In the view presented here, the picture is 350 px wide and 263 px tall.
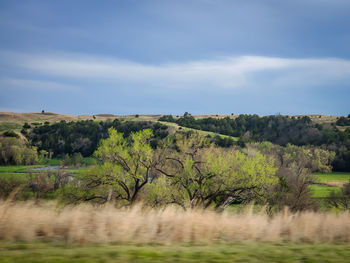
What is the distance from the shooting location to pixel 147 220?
332 inches

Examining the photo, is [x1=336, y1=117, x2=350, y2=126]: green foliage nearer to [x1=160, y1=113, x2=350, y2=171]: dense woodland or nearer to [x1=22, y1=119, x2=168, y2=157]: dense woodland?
[x1=160, y1=113, x2=350, y2=171]: dense woodland

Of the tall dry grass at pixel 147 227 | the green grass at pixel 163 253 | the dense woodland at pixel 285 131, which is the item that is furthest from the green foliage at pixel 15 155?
the green grass at pixel 163 253

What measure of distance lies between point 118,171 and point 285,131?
127099 mm

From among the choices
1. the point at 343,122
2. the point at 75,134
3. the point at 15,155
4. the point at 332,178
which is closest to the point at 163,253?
the point at 332,178

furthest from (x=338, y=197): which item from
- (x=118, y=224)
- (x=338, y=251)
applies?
(x=118, y=224)

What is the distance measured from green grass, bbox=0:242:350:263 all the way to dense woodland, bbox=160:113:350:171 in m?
89.1

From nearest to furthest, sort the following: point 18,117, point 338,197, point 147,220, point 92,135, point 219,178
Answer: point 147,220 → point 219,178 → point 338,197 → point 92,135 → point 18,117

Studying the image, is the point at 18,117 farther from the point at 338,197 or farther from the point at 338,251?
the point at 338,251

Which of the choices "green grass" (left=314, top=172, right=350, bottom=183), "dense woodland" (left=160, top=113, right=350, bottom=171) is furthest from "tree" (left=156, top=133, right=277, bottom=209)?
"dense woodland" (left=160, top=113, right=350, bottom=171)

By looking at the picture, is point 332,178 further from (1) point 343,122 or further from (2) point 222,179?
(1) point 343,122

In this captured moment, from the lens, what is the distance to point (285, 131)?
139125mm

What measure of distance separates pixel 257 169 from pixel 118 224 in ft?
62.6

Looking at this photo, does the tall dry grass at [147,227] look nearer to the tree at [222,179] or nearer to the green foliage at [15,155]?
the tree at [222,179]

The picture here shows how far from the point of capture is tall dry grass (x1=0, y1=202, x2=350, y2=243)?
7016mm
